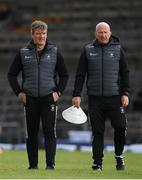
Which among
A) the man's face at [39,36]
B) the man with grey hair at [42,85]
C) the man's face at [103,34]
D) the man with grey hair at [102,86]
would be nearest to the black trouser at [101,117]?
the man with grey hair at [102,86]

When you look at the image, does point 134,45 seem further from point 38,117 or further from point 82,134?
point 38,117

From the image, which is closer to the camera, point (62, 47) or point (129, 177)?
point (129, 177)

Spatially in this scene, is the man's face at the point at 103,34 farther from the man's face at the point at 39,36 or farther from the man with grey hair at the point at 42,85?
the man's face at the point at 39,36

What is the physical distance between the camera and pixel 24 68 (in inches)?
488

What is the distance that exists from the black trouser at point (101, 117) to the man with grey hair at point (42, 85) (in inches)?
22.0

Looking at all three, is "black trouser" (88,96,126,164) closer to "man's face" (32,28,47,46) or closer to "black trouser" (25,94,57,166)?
"black trouser" (25,94,57,166)

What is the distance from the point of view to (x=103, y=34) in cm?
1212

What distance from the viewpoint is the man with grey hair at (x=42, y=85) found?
40.1 ft

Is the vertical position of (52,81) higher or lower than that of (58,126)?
higher

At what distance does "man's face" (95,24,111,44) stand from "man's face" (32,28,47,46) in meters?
0.77

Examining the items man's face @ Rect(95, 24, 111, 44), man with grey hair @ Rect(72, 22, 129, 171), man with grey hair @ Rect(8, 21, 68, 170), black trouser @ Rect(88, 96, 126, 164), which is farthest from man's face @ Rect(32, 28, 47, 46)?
black trouser @ Rect(88, 96, 126, 164)

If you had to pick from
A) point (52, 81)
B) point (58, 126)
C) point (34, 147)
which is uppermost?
point (52, 81)

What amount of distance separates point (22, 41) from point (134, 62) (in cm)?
435

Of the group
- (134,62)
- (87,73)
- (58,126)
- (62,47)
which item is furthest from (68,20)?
(87,73)
